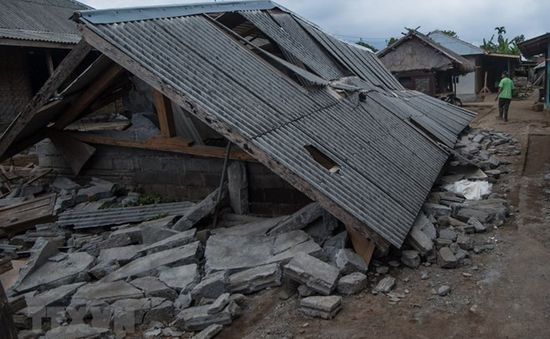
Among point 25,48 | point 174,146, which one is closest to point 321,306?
point 174,146

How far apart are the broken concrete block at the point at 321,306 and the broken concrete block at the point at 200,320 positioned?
0.76m

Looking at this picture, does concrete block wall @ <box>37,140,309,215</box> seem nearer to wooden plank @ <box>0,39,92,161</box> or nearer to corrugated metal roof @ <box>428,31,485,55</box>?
wooden plank @ <box>0,39,92,161</box>

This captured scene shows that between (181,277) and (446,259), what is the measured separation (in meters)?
3.08

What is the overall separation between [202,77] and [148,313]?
301 centimetres

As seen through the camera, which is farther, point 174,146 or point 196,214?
point 174,146

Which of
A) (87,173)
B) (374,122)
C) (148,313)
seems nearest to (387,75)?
(374,122)

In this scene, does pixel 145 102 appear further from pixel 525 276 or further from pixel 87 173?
pixel 525 276

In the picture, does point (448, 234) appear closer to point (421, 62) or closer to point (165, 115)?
point (165, 115)

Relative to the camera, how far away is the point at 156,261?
17.0ft

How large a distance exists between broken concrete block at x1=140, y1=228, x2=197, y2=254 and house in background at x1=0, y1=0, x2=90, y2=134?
1157 cm

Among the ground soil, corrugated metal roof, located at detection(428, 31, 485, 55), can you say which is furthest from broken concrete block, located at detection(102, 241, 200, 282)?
corrugated metal roof, located at detection(428, 31, 485, 55)

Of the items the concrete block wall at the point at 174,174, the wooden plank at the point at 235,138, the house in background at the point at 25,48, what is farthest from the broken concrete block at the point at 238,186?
the house in background at the point at 25,48

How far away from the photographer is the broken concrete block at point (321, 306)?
4.09m

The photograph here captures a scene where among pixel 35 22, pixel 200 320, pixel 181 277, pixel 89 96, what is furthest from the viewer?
pixel 35 22
